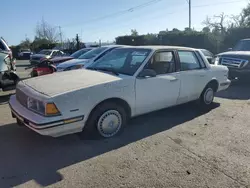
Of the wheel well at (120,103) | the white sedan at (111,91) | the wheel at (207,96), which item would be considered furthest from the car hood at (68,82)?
the wheel at (207,96)

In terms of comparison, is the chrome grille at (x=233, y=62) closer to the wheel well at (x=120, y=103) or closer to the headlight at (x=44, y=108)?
the wheel well at (x=120, y=103)

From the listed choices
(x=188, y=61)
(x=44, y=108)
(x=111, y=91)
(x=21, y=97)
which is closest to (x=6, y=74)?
(x=21, y=97)

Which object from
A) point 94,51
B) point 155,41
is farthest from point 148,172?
point 155,41

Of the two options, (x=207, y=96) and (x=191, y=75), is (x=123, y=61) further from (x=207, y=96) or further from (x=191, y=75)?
(x=207, y=96)

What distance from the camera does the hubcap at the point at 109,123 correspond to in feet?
13.8

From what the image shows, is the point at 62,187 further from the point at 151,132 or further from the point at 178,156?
the point at 151,132

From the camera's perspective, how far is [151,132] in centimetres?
462

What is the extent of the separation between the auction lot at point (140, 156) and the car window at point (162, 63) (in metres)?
1.06

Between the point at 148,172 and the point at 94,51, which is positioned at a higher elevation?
the point at 94,51

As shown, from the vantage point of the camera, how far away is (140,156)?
12.1 ft

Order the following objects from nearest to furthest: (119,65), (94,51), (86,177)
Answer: (86,177), (119,65), (94,51)

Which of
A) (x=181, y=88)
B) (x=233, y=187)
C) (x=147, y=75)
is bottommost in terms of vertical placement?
(x=233, y=187)

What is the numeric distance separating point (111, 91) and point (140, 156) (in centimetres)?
114

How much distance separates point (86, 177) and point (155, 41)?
25.8 metres
